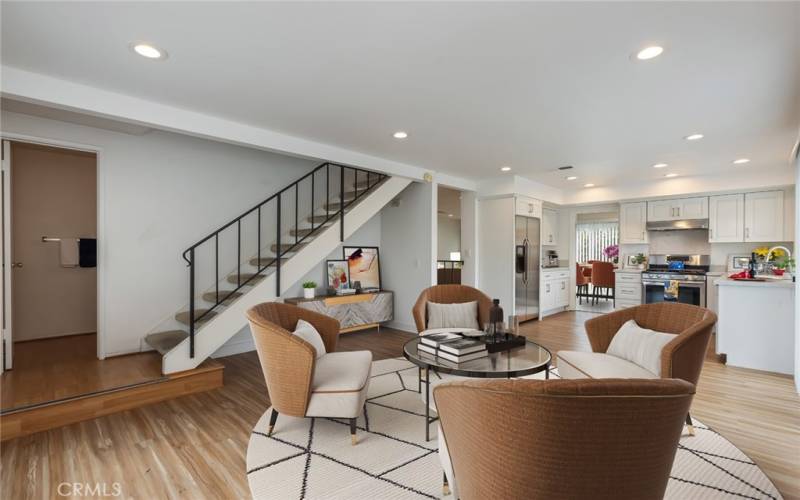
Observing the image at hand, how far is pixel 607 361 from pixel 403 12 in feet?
8.75

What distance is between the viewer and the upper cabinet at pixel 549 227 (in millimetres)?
7699

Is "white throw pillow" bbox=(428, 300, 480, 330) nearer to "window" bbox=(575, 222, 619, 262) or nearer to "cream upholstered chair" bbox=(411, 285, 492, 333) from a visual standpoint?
"cream upholstered chair" bbox=(411, 285, 492, 333)

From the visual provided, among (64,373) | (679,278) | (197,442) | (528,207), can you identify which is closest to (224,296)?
(64,373)

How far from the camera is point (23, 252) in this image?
4691 mm

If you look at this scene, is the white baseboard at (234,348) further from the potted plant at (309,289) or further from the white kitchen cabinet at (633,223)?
the white kitchen cabinet at (633,223)

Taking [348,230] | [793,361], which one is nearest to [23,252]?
[348,230]

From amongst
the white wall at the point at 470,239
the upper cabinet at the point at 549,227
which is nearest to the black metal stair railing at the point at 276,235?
the white wall at the point at 470,239

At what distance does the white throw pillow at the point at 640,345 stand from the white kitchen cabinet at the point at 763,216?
4580 mm

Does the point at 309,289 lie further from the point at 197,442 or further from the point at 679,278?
the point at 679,278

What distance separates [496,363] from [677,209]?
5986 millimetres

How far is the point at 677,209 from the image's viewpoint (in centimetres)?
663

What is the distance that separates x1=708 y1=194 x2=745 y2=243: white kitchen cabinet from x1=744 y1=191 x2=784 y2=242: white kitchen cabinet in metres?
0.07

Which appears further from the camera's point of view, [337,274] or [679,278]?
[679,278]

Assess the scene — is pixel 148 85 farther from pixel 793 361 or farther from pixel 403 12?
pixel 793 361
